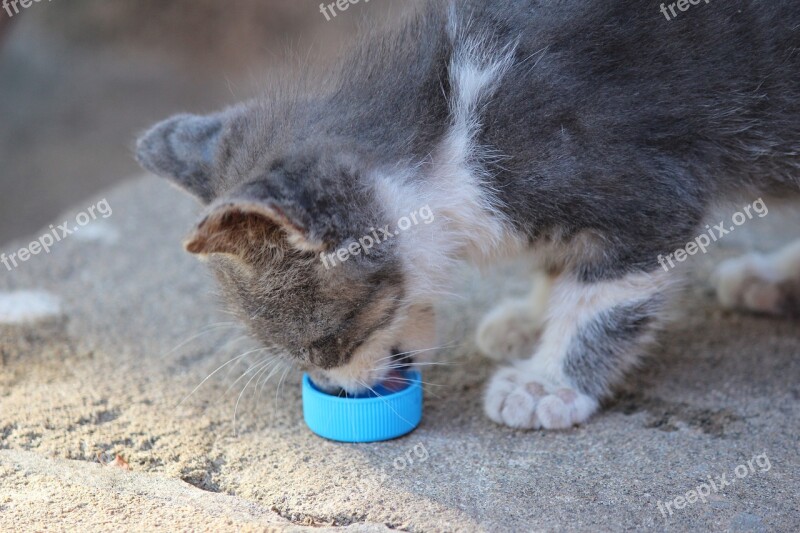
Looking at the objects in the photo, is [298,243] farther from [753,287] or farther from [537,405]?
[753,287]

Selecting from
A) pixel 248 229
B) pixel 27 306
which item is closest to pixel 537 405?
pixel 248 229

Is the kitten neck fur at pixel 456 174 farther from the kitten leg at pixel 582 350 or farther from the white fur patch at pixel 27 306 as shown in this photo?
the white fur patch at pixel 27 306

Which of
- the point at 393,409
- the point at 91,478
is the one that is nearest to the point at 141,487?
the point at 91,478

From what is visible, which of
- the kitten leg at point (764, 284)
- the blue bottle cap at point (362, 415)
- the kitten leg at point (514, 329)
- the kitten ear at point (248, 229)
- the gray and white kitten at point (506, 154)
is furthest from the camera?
the kitten leg at point (764, 284)

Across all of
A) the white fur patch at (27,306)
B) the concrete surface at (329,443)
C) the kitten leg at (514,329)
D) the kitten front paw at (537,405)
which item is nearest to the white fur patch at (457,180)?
the kitten front paw at (537,405)

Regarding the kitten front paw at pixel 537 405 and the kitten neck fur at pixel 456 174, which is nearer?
the kitten neck fur at pixel 456 174

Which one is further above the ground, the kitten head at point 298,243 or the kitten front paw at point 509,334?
the kitten head at point 298,243
